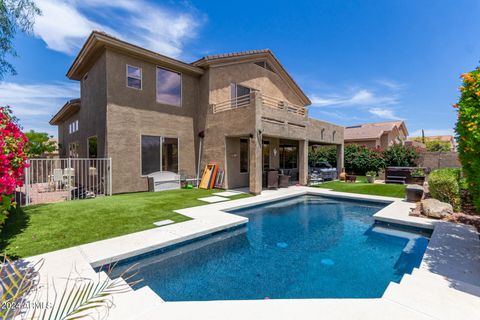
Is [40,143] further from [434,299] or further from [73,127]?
[434,299]

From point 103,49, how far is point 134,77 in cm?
184

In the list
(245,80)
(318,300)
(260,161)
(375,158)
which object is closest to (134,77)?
(245,80)

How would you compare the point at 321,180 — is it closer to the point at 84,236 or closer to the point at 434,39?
the point at 434,39

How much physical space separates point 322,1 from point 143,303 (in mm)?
15038

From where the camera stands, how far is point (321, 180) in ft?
56.4

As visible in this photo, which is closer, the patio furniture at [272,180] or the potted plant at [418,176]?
the patio furniture at [272,180]

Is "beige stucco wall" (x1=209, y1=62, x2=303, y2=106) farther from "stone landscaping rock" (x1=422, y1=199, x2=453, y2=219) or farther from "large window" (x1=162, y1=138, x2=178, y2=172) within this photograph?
"stone landscaping rock" (x1=422, y1=199, x2=453, y2=219)

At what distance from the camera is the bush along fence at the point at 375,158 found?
20064mm

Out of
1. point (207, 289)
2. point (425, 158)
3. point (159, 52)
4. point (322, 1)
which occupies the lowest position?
point (207, 289)

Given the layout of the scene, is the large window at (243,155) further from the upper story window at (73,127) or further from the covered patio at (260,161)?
the upper story window at (73,127)

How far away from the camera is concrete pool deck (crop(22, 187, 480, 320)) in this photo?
296cm

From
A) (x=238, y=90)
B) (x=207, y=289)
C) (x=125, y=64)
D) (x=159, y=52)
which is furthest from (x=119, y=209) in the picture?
(x=238, y=90)

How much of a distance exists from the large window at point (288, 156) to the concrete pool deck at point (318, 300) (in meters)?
12.6

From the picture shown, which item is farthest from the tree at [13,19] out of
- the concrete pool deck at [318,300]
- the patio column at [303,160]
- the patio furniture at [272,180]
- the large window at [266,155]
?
the patio column at [303,160]
